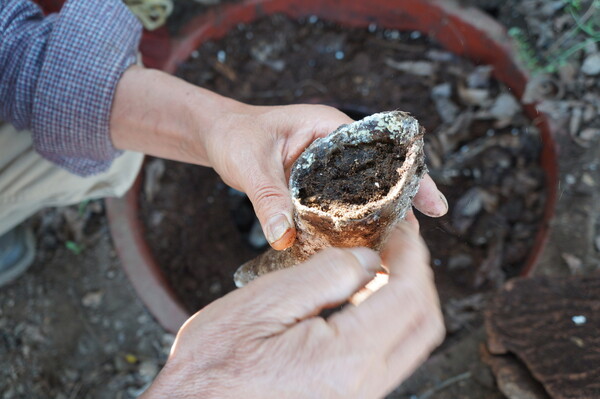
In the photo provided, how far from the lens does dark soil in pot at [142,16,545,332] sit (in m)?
2.10

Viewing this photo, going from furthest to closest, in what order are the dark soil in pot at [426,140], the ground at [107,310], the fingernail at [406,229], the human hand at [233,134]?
1. the dark soil in pot at [426,140]
2. the ground at [107,310]
3. the human hand at [233,134]
4. the fingernail at [406,229]

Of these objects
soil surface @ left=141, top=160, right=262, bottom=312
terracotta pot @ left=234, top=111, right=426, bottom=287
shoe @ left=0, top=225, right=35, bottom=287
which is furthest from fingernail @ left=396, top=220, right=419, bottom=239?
shoe @ left=0, top=225, right=35, bottom=287

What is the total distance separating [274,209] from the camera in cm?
113

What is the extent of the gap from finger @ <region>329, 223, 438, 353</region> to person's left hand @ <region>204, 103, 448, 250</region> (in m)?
0.35

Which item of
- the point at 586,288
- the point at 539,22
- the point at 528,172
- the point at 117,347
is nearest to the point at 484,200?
the point at 528,172

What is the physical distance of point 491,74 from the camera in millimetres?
2256

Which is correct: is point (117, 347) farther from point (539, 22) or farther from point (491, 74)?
point (539, 22)

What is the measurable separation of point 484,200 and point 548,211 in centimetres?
27

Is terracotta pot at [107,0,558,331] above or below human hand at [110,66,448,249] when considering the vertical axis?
below

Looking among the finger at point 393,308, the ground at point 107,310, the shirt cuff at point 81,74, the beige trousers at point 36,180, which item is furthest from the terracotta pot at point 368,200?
the beige trousers at point 36,180

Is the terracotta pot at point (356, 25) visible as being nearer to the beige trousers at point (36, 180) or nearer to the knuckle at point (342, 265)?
the beige trousers at point (36, 180)

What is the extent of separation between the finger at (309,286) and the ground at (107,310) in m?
1.17

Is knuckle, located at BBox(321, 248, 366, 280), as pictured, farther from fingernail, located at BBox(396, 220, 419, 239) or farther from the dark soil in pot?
the dark soil in pot

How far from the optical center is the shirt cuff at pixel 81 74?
58.1 inches
